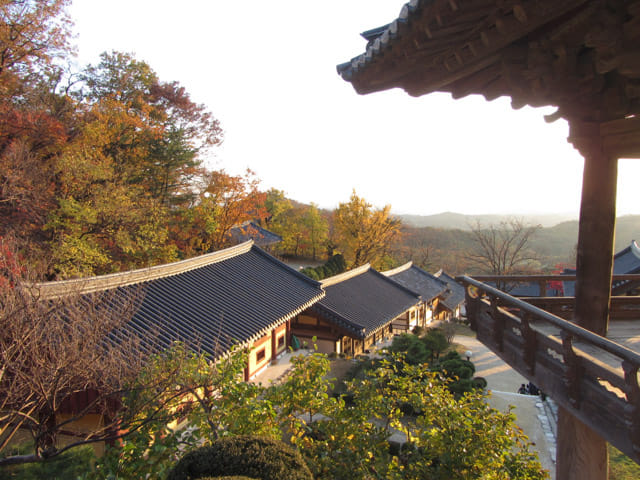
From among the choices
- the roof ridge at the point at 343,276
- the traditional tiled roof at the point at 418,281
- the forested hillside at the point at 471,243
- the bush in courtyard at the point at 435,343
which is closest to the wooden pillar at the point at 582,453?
the bush in courtyard at the point at 435,343

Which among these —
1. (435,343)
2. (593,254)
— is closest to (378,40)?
(593,254)

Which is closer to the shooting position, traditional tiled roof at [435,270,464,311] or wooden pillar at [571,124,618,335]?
wooden pillar at [571,124,618,335]

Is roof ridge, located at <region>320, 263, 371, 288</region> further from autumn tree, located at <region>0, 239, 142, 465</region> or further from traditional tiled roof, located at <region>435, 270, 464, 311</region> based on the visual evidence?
autumn tree, located at <region>0, 239, 142, 465</region>

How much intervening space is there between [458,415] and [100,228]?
15.7m

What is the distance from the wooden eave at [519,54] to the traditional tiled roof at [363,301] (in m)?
12.7

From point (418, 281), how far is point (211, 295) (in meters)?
20.4

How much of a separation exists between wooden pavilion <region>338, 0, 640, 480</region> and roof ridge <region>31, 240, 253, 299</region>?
628 centimetres

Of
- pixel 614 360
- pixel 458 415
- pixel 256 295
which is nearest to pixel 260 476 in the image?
pixel 458 415

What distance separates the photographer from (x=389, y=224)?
1198 inches

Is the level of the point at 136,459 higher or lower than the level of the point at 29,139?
lower

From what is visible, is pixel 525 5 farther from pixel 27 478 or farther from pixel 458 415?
pixel 27 478

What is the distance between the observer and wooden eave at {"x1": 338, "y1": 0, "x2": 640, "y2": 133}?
7.34 feet

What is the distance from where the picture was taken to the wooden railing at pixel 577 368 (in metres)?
2.34

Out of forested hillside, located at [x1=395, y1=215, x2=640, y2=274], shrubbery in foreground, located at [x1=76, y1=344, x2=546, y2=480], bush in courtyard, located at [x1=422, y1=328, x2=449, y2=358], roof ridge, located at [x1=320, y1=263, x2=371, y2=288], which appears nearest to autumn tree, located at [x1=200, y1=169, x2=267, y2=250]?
roof ridge, located at [x1=320, y1=263, x2=371, y2=288]
